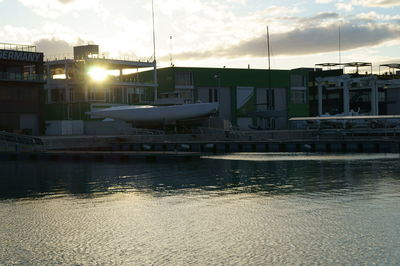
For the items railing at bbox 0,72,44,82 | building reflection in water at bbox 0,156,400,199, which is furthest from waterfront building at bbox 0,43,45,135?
building reflection in water at bbox 0,156,400,199

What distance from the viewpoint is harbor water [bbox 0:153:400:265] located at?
51.0 feet

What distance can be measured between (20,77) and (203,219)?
5998 centimetres

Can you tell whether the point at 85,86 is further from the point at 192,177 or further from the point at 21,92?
the point at 192,177

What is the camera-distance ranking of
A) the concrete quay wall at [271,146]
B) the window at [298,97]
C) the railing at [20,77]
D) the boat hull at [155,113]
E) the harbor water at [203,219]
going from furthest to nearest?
the window at [298,97] → the railing at [20,77] → the boat hull at [155,113] → the concrete quay wall at [271,146] → the harbor water at [203,219]

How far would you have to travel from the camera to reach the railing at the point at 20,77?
2862 inches

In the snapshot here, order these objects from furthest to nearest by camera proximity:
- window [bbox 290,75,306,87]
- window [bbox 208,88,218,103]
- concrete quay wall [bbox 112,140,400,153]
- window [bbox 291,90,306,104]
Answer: window [bbox 290,75,306,87] → window [bbox 291,90,306,104] → window [bbox 208,88,218,103] → concrete quay wall [bbox 112,140,400,153]

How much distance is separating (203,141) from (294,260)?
55590 mm

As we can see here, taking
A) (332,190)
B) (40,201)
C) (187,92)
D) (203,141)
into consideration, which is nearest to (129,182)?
(40,201)

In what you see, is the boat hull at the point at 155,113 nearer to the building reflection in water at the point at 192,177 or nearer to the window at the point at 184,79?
the building reflection in water at the point at 192,177

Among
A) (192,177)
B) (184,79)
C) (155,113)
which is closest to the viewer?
(192,177)

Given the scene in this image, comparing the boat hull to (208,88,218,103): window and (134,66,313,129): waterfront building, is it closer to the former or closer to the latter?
(134,66,313,129): waterfront building

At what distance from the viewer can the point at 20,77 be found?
74062 millimetres

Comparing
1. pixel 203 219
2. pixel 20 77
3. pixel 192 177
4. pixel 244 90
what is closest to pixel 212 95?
pixel 244 90

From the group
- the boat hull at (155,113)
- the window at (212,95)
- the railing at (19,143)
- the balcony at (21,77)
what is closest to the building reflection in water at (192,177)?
the railing at (19,143)
